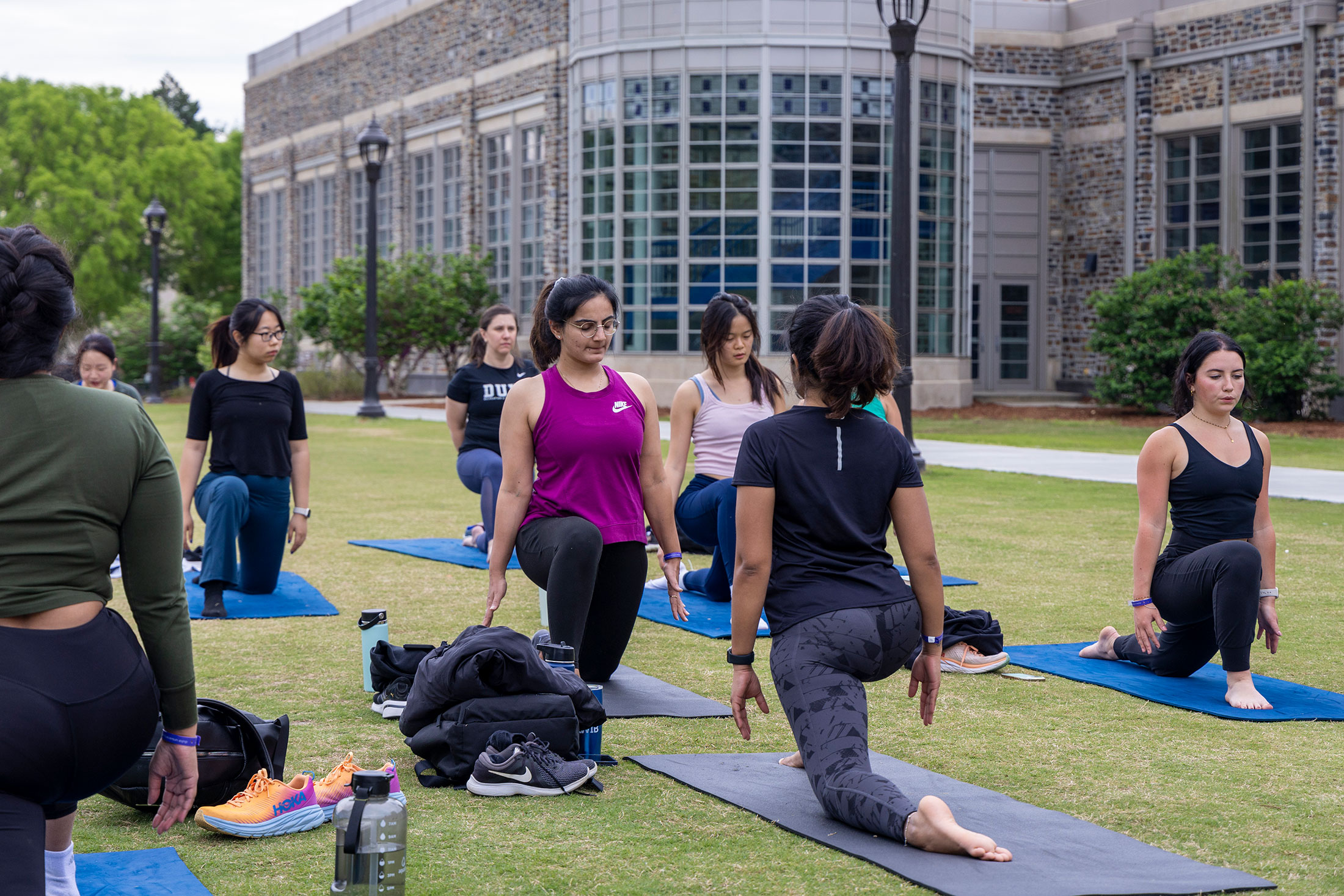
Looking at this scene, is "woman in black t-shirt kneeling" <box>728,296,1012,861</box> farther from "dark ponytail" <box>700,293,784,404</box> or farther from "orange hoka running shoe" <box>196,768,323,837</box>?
"dark ponytail" <box>700,293,784,404</box>

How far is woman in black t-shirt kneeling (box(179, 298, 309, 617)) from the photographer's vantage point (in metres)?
8.09

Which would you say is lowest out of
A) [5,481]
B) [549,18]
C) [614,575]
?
[614,575]

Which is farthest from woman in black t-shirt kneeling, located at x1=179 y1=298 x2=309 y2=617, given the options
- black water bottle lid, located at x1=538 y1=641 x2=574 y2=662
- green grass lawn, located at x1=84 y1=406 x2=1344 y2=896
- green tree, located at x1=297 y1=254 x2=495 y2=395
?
green tree, located at x1=297 y1=254 x2=495 y2=395

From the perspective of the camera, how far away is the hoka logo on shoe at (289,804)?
408cm

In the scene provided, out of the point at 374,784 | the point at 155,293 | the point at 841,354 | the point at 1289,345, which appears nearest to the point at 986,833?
the point at 841,354

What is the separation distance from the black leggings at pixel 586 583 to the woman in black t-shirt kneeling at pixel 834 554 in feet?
4.52

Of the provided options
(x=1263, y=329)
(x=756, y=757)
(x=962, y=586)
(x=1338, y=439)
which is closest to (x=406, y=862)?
(x=756, y=757)

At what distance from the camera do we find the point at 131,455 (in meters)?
2.65

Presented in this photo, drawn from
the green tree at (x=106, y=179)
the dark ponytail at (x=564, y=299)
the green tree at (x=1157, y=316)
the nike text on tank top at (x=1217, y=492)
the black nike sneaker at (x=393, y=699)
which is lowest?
the black nike sneaker at (x=393, y=699)

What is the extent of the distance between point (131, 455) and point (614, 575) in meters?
3.20

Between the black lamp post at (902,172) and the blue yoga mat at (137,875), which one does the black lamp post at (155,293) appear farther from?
the blue yoga mat at (137,875)

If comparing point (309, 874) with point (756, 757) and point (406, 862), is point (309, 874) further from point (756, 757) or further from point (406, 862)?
point (756, 757)

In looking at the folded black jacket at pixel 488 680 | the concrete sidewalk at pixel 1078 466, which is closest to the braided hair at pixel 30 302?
the folded black jacket at pixel 488 680

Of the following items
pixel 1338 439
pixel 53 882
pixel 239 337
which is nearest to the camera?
pixel 53 882
